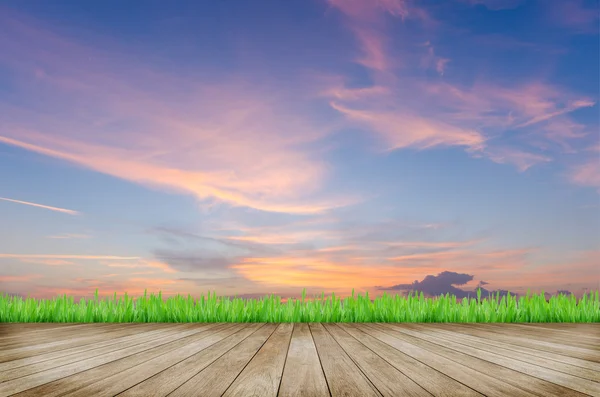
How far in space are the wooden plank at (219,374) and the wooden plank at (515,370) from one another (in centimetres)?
133

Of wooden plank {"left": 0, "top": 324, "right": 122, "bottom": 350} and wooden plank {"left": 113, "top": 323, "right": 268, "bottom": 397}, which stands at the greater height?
wooden plank {"left": 113, "top": 323, "right": 268, "bottom": 397}

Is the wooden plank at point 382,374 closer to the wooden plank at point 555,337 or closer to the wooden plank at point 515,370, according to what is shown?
the wooden plank at point 515,370

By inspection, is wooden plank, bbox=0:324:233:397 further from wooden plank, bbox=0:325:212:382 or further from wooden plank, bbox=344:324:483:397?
wooden plank, bbox=344:324:483:397

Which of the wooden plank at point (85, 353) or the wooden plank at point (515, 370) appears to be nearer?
the wooden plank at point (515, 370)

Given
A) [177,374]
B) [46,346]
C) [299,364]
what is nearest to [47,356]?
[46,346]

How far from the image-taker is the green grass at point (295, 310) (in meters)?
6.08

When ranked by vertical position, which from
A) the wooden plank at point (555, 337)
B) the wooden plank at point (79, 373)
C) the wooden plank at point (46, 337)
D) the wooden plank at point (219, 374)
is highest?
the wooden plank at point (555, 337)

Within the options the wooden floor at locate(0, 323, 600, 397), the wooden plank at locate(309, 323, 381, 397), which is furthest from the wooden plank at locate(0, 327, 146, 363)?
the wooden plank at locate(309, 323, 381, 397)

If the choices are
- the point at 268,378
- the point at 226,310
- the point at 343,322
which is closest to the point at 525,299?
the point at 343,322

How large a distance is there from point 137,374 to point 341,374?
1.10m

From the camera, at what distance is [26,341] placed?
3.86m

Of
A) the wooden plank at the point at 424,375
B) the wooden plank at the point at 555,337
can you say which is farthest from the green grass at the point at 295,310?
the wooden plank at the point at 424,375

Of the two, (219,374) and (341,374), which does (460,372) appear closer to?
(341,374)

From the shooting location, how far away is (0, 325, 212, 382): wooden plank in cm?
249
